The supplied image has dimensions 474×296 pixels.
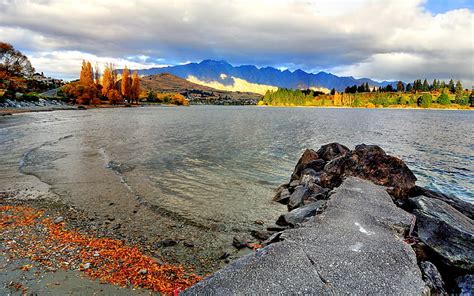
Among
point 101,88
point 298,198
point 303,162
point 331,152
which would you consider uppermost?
point 101,88

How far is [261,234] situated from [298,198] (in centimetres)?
438

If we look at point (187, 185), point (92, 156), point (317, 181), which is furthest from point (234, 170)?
point (92, 156)

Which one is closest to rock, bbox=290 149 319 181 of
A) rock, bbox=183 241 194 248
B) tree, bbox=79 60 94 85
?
rock, bbox=183 241 194 248

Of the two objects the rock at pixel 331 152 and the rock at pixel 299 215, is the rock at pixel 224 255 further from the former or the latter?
the rock at pixel 331 152

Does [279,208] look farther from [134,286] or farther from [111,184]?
[111,184]

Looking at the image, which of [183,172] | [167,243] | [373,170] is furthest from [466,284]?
[183,172]

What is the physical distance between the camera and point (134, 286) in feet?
25.9

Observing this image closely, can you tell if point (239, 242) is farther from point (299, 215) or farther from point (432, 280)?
point (432, 280)

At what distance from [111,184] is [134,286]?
12.2 metres

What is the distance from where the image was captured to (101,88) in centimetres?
16900

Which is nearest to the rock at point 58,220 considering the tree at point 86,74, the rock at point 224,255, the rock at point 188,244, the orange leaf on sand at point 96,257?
the orange leaf on sand at point 96,257

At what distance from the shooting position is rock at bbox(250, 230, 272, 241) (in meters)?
11.6

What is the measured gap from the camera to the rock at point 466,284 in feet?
23.1

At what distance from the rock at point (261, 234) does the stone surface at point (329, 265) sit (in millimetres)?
2812
